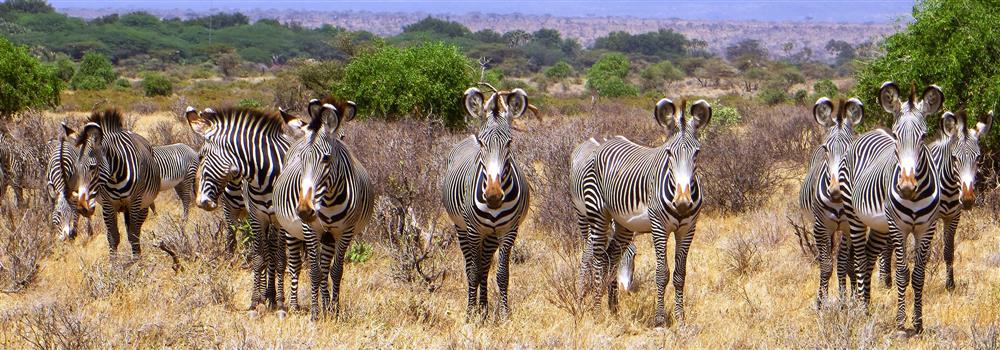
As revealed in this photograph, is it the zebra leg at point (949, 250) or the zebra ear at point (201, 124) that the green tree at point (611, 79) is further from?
the zebra ear at point (201, 124)

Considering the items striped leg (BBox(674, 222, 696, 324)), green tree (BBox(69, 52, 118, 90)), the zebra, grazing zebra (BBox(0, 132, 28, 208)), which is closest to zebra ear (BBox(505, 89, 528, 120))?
striped leg (BBox(674, 222, 696, 324))

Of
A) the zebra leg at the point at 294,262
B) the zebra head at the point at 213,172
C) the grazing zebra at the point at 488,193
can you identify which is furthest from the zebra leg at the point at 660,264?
the zebra head at the point at 213,172

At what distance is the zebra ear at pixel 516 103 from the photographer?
6691mm

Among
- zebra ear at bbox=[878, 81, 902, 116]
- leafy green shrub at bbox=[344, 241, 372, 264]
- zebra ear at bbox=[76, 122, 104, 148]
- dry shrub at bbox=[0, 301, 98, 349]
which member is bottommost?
leafy green shrub at bbox=[344, 241, 372, 264]

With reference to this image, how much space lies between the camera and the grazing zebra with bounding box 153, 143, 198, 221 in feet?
34.6

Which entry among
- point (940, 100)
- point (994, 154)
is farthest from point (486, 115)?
point (994, 154)

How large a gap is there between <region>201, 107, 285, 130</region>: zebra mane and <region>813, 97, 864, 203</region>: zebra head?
14.2 ft

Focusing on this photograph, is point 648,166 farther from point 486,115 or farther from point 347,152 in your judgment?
point 347,152

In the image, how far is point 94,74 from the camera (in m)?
48.2

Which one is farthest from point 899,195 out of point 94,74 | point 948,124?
point 94,74

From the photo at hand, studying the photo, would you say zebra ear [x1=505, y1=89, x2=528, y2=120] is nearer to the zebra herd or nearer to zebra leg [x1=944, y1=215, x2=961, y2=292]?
the zebra herd

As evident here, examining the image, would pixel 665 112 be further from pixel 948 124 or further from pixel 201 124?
pixel 201 124

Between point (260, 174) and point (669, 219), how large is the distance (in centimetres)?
315

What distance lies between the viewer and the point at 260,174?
23.7 feet
